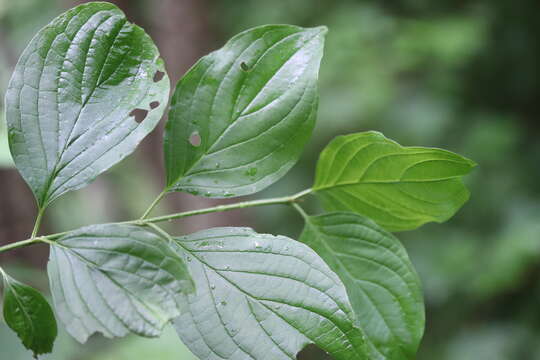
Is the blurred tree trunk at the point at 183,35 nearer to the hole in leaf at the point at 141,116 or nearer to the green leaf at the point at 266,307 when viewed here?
the hole in leaf at the point at 141,116

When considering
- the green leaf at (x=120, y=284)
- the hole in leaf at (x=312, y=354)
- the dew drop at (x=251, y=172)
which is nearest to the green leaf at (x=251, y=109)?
the dew drop at (x=251, y=172)

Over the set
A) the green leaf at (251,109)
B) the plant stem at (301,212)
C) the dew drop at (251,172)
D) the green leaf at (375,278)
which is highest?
the green leaf at (251,109)

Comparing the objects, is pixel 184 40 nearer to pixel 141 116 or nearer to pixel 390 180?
pixel 141 116

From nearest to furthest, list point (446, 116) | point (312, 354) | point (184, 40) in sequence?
point (446, 116), point (312, 354), point (184, 40)

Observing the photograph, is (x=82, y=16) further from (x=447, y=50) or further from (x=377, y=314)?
(x=447, y=50)

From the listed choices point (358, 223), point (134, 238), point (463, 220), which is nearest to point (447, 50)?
point (463, 220)

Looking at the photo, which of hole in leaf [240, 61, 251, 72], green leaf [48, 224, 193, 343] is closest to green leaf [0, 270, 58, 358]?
green leaf [48, 224, 193, 343]

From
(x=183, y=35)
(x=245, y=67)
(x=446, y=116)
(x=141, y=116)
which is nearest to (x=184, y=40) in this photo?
(x=183, y=35)
